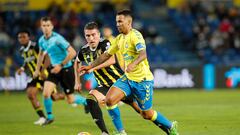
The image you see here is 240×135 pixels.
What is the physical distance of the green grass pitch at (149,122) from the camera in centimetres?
1120

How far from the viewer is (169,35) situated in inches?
1112

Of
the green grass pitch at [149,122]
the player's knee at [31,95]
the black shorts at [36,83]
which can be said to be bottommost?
the green grass pitch at [149,122]

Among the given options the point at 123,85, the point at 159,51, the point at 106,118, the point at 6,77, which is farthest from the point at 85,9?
the point at 123,85

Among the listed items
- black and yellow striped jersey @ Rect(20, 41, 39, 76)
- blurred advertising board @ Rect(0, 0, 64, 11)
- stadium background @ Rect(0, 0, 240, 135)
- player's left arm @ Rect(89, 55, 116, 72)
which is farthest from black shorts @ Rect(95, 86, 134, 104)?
blurred advertising board @ Rect(0, 0, 64, 11)

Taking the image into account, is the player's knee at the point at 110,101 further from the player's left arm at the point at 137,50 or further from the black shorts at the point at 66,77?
the black shorts at the point at 66,77

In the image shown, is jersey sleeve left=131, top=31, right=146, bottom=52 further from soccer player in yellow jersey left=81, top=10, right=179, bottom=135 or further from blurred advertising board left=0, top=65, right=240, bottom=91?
blurred advertising board left=0, top=65, right=240, bottom=91

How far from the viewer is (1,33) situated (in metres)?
23.9

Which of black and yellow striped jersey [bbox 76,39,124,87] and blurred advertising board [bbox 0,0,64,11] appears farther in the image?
blurred advertising board [bbox 0,0,64,11]

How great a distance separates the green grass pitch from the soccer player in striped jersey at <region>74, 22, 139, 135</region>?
909 mm

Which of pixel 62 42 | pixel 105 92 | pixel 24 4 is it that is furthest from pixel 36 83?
pixel 24 4

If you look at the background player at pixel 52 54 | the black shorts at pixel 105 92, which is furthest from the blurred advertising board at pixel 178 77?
the black shorts at pixel 105 92

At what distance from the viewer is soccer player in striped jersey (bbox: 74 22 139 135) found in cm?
1000

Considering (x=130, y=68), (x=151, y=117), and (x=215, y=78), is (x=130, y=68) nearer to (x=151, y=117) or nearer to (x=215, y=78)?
(x=151, y=117)

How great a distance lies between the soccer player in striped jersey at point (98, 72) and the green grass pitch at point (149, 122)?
2.98 feet
